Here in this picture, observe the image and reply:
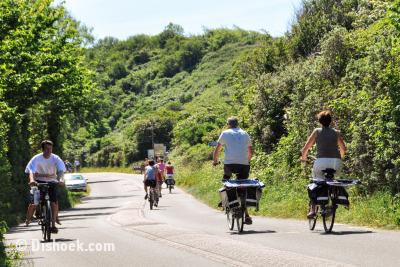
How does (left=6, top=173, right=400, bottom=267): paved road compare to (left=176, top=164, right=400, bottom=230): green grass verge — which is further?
(left=176, top=164, right=400, bottom=230): green grass verge

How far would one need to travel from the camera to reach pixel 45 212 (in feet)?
50.5

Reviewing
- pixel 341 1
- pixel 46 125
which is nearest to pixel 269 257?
pixel 341 1

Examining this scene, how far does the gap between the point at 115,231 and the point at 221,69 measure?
15404 centimetres

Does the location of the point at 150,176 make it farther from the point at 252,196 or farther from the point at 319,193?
the point at 319,193

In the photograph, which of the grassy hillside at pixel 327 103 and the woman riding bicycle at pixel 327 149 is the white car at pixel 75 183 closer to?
the grassy hillside at pixel 327 103

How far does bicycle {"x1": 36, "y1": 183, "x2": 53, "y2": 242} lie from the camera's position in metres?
15.3

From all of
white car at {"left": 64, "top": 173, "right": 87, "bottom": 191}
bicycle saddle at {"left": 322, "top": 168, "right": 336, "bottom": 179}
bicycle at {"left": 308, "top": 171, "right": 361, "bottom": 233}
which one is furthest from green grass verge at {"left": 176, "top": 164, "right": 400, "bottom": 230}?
white car at {"left": 64, "top": 173, "right": 87, "bottom": 191}

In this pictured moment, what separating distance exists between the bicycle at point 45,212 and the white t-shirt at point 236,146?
3.45 metres

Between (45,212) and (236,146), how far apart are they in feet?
12.6

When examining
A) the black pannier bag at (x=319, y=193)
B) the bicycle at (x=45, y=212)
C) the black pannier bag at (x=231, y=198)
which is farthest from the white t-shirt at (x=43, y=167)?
the black pannier bag at (x=319, y=193)

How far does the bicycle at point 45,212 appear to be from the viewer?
15.3 metres

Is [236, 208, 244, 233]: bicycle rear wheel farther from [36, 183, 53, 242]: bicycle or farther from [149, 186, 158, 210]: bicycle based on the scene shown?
[149, 186, 158, 210]: bicycle

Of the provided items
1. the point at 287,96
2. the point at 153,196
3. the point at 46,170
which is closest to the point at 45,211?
the point at 46,170

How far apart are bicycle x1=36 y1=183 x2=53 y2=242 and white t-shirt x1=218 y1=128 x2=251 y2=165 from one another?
136 inches
